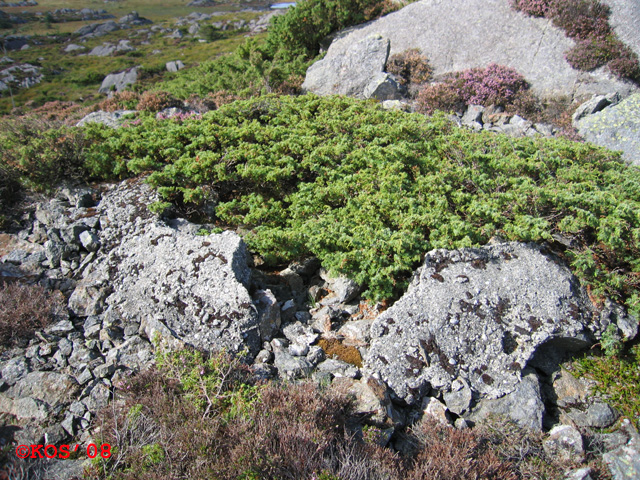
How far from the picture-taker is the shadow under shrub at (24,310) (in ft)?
17.2

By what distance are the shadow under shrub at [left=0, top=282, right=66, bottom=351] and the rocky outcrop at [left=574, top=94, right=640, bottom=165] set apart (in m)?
13.9

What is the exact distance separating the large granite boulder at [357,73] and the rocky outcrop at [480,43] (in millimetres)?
58

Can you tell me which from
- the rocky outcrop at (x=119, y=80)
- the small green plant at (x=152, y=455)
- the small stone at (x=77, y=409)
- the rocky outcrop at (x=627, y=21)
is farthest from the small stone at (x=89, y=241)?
the rocky outcrop at (x=119, y=80)

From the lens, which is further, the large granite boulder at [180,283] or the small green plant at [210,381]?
the large granite boulder at [180,283]

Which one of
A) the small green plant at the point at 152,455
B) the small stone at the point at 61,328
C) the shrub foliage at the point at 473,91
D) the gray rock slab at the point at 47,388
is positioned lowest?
the small stone at the point at 61,328

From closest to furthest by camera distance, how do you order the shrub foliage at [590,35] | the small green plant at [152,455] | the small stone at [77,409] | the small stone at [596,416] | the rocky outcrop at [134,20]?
the small green plant at [152,455]
the small stone at [77,409]
the small stone at [596,416]
the shrub foliage at [590,35]
the rocky outcrop at [134,20]

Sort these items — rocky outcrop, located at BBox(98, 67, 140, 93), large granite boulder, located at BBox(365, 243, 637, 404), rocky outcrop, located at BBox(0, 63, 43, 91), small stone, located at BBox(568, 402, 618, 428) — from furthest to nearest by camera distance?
1. rocky outcrop, located at BBox(0, 63, 43, 91)
2. rocky outcrop, located at BBox(98, 67, 140, 93)
3. large granite boulder, located at BBox(365, 243, 637, 404)
4. small stone, located at BBox(568, 402, 618, 428)

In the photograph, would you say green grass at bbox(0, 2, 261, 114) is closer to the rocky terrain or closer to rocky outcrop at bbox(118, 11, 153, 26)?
rocky outcrop at bbox(118, 11, 153, 26)

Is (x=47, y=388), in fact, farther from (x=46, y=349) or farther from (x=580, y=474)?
(x=580, y=474)

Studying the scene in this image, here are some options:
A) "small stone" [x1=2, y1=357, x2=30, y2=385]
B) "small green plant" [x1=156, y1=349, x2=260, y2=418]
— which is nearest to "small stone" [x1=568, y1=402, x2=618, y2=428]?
"small green plant" [x1=156, y1=349, x2=260, y2=418]

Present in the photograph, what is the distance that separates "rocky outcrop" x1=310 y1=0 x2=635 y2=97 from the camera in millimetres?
15273

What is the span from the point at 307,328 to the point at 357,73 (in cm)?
1224

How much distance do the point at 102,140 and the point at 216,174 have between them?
3.12m

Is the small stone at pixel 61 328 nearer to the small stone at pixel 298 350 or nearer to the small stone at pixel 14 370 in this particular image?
the small stone at pixel 14 370
